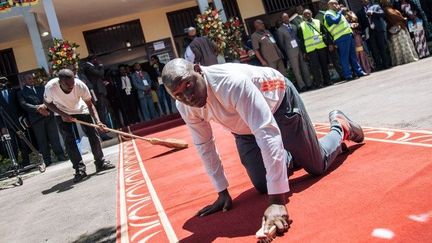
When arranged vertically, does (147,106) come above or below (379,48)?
above

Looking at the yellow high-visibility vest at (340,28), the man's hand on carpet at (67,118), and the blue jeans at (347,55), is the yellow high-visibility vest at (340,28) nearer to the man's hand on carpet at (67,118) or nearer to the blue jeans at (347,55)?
the blue jeans at (347,55)

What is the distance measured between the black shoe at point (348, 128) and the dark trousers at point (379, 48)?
692cm

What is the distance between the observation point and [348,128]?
11.4 feet

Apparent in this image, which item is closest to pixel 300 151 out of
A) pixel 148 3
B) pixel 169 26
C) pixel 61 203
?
pixel 61 203

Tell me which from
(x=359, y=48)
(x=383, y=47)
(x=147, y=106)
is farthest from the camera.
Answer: (x=147, y=106)

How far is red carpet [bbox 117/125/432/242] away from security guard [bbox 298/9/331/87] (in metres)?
5.84

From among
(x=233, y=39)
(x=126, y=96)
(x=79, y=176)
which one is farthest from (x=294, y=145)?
(x=126, y=96)

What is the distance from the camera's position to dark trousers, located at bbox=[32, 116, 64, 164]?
9.07 meters

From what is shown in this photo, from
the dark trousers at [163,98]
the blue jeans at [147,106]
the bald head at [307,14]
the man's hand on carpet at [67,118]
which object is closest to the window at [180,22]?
the dark trousers at [163,98]

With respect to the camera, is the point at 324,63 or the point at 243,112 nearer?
the point at 243,112

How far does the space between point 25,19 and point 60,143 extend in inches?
133

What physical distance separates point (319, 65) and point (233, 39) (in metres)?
2.11

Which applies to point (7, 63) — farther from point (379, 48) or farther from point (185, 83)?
point (185, 83)

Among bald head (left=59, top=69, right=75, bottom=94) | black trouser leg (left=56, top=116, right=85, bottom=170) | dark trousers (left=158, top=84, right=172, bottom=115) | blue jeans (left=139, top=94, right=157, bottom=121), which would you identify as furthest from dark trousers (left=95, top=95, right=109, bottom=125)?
bald head (left=59, top=69, right=75, bottom=94)
